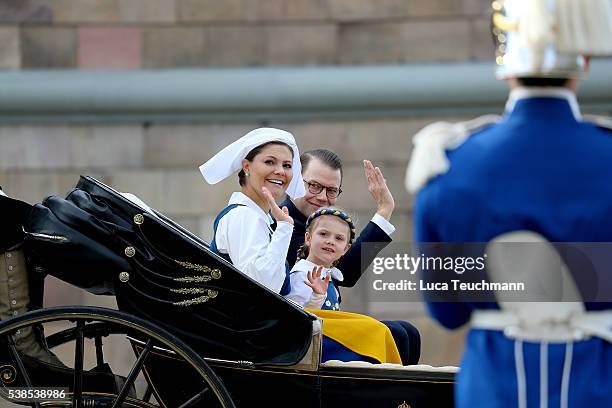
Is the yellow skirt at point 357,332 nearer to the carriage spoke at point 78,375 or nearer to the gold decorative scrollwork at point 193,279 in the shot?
the gold decorative scrollwork at point 193,279

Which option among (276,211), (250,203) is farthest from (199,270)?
(250,203)

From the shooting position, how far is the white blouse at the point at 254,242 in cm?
426

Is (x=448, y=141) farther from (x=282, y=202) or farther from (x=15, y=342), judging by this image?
(x=282, y=202)

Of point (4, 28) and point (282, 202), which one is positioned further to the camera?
point (4, 28)

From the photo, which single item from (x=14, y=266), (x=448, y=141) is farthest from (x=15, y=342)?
(x=448, y=141)

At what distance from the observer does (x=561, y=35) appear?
2.74 metres

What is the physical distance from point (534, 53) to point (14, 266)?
2140 mm

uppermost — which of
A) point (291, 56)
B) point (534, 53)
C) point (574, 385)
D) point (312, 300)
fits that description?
point (291, 56)

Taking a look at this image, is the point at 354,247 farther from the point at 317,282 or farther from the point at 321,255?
the point at 317,282

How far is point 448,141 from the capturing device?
281 centimetres

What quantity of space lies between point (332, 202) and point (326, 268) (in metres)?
0.68

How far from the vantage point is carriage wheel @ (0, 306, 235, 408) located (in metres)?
4.02

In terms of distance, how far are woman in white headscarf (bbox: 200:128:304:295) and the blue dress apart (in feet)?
4.90

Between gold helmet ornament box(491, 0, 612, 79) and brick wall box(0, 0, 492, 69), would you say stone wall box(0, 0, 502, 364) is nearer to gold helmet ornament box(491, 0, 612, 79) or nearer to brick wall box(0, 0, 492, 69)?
brick wall box(0, 0, 492, 69)
